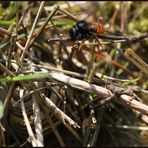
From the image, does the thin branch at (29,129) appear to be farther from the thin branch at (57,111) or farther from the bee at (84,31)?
the bee at (84,31)

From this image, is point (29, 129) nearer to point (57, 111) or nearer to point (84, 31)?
point (57, 111)

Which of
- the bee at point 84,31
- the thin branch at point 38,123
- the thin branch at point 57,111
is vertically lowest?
the thin branch at point 38,123

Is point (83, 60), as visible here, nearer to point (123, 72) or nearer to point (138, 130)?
point (123, 72)

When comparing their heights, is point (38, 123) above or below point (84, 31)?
below

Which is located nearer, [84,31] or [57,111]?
[57,111]

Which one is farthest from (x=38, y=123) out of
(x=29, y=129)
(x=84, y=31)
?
(x=84, y=31)

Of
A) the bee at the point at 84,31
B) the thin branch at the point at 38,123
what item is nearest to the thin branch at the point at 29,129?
the thin branch at the point at 38,123

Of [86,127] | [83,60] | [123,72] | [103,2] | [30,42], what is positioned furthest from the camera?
[103,2]

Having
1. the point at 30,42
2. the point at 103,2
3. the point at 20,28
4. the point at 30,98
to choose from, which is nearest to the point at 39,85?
the point at 30,98
